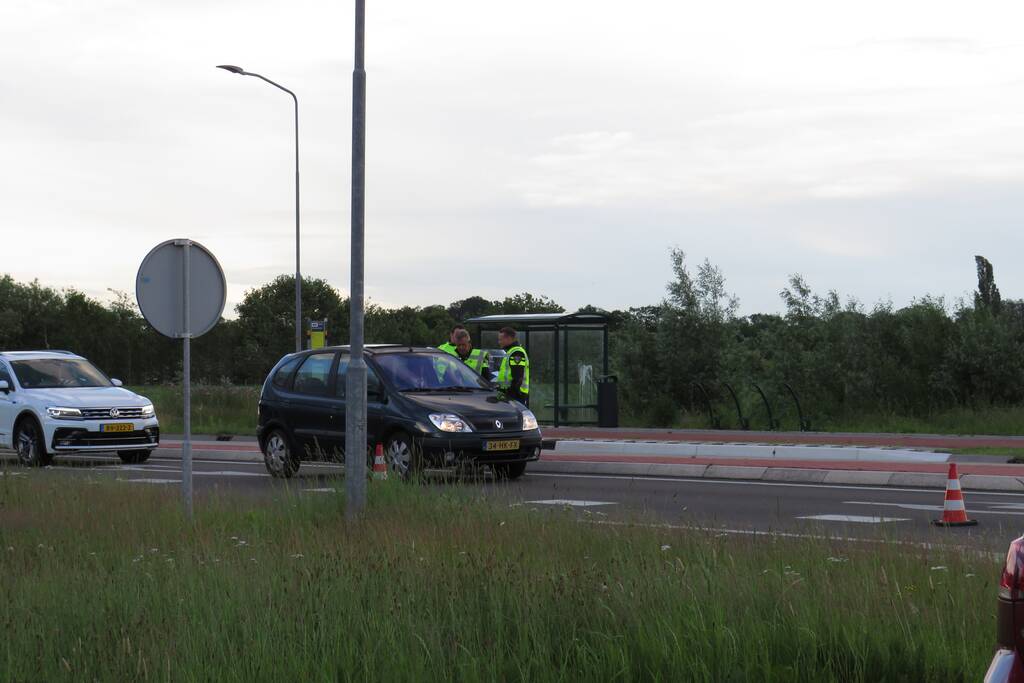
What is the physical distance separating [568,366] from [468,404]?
40.8ft

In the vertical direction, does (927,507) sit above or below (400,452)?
below

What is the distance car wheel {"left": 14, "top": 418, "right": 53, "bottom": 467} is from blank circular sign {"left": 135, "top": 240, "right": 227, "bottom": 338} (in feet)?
35.0

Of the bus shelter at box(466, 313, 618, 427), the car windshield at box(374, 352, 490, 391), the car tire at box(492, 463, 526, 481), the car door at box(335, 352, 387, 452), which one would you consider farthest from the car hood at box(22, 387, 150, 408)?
the bus shelter at box(466, 313, 618, 427)

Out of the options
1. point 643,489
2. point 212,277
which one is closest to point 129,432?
point 643,489

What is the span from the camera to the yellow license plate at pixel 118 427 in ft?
72.0

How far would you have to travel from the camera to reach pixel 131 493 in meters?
13.1

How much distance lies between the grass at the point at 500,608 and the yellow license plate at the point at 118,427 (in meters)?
12.6

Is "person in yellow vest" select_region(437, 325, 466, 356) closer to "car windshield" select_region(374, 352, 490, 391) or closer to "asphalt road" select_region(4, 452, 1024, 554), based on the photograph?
"car windshield" select_region(374, 352, 490, 391)

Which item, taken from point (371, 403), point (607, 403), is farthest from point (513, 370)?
point (607, 403)

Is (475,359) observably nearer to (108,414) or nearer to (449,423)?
(449,423)

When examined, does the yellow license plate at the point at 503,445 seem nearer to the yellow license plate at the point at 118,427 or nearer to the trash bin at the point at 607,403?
the yellow license plate at the point at 118,427

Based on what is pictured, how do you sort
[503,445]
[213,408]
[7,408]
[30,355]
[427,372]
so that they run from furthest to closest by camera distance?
[213,408], [30,355], [7,408], [427,372], [503,445]

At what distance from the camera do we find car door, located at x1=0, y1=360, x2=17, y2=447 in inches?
883

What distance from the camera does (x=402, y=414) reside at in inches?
667
